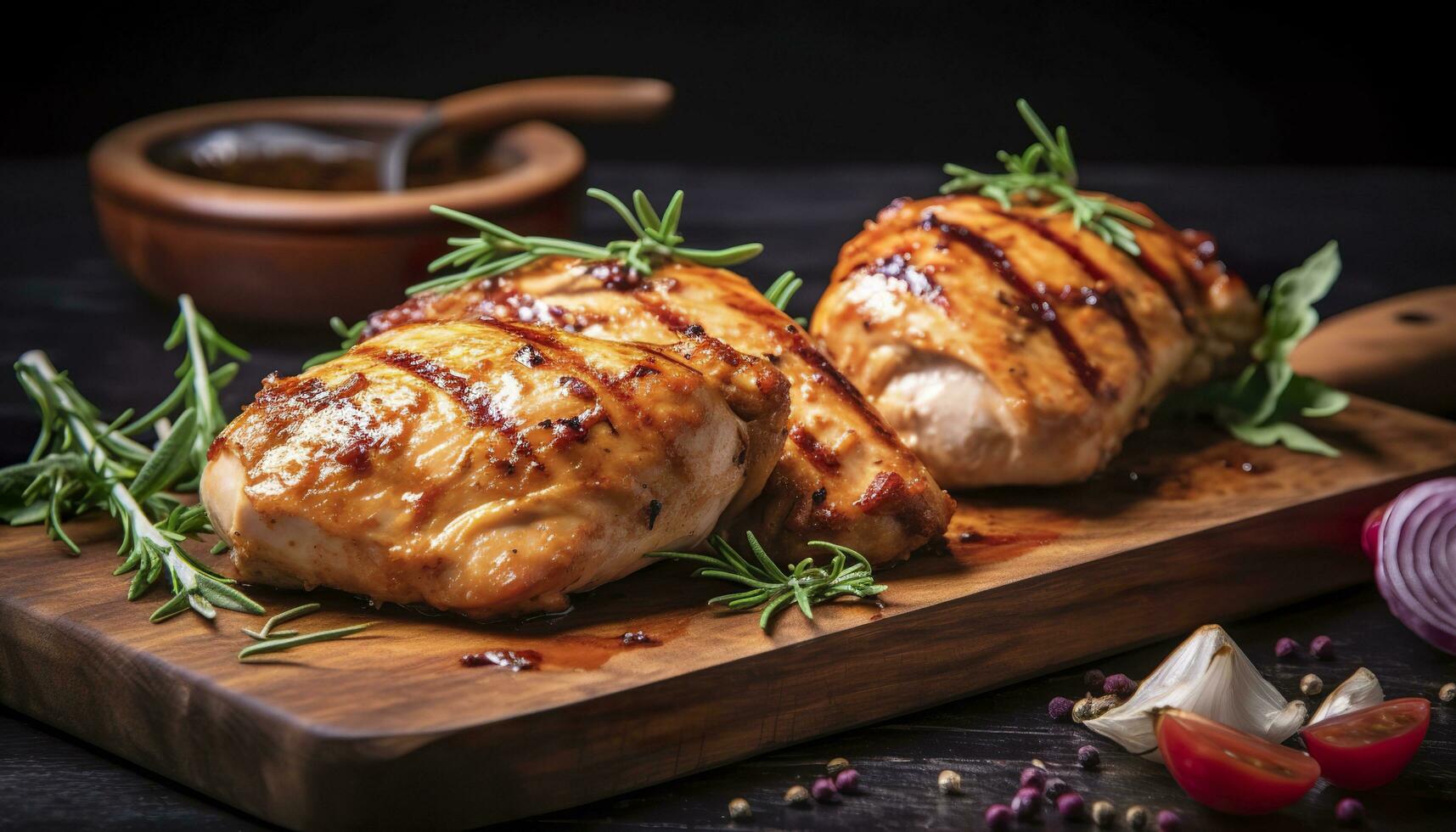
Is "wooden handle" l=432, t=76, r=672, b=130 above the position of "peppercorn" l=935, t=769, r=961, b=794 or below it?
above

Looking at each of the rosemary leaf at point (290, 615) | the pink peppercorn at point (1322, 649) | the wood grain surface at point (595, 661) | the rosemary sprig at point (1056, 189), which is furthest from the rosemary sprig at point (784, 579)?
the rosemary sprig at point (1056, 189)

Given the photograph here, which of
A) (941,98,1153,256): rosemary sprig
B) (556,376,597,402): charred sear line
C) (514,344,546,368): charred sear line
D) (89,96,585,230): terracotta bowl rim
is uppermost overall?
(941,98,1153,256): rosemary sprig

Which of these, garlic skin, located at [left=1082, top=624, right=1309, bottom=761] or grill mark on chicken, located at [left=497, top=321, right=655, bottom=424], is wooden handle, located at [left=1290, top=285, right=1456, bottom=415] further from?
grill mark on chicken, located at [left=497, top=321, right=655, bottom=424]

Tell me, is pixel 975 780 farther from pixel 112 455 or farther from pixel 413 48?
pixel 413 48

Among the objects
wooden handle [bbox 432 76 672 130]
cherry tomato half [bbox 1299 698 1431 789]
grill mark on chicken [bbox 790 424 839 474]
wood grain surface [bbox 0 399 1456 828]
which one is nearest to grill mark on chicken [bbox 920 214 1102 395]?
wood grain surface [bbox 0 399 1456 828]

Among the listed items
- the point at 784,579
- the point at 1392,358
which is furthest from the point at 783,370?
the point at 1392,358

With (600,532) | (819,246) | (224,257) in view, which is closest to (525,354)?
(600,532)
